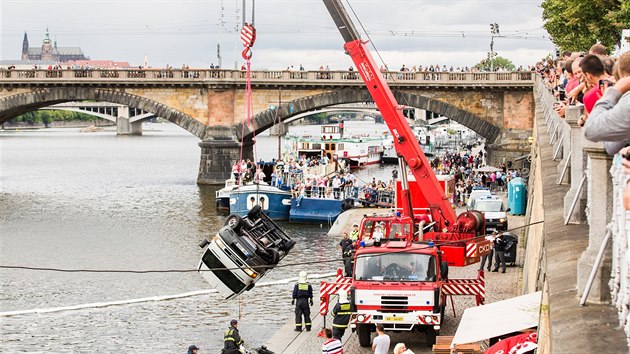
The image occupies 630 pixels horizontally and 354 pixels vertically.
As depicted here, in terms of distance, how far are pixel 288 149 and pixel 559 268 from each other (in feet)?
296

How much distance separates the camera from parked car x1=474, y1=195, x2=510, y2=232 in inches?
1607

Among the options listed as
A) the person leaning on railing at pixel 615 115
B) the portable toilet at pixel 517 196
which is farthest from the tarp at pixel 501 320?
the portable toilet at pixel 517 196

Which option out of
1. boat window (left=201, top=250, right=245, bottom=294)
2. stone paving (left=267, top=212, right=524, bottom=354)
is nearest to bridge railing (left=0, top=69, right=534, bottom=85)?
stone paving (left=267, top=212, right=524, bottom=354)

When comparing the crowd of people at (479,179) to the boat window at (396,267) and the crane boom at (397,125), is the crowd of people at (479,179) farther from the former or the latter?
the boat window at (396,267)

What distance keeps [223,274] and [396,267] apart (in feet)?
16.6

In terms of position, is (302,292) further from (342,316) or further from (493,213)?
(493,213)

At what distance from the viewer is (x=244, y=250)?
2406cm

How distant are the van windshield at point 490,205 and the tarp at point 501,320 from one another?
87.6 feet

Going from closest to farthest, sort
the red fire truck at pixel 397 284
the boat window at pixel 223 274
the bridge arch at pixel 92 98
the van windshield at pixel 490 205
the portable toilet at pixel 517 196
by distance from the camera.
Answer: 1. the red fire truck at pixel 397 284
2. the boat window at pixel 223 274
3. the van windshield at pixel 490 205
4. the portable toilet at pixel 517 196
5. the bridge arch at pixel 92 98

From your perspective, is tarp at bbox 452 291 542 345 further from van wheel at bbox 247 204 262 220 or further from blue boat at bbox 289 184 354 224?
blue boat at bbox 289 184 354 224

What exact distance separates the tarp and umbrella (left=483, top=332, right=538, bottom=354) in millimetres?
325

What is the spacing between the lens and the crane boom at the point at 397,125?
32.9m

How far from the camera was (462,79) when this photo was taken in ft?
240

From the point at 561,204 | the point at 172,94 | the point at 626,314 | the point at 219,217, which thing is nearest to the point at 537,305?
the point at 561,204
